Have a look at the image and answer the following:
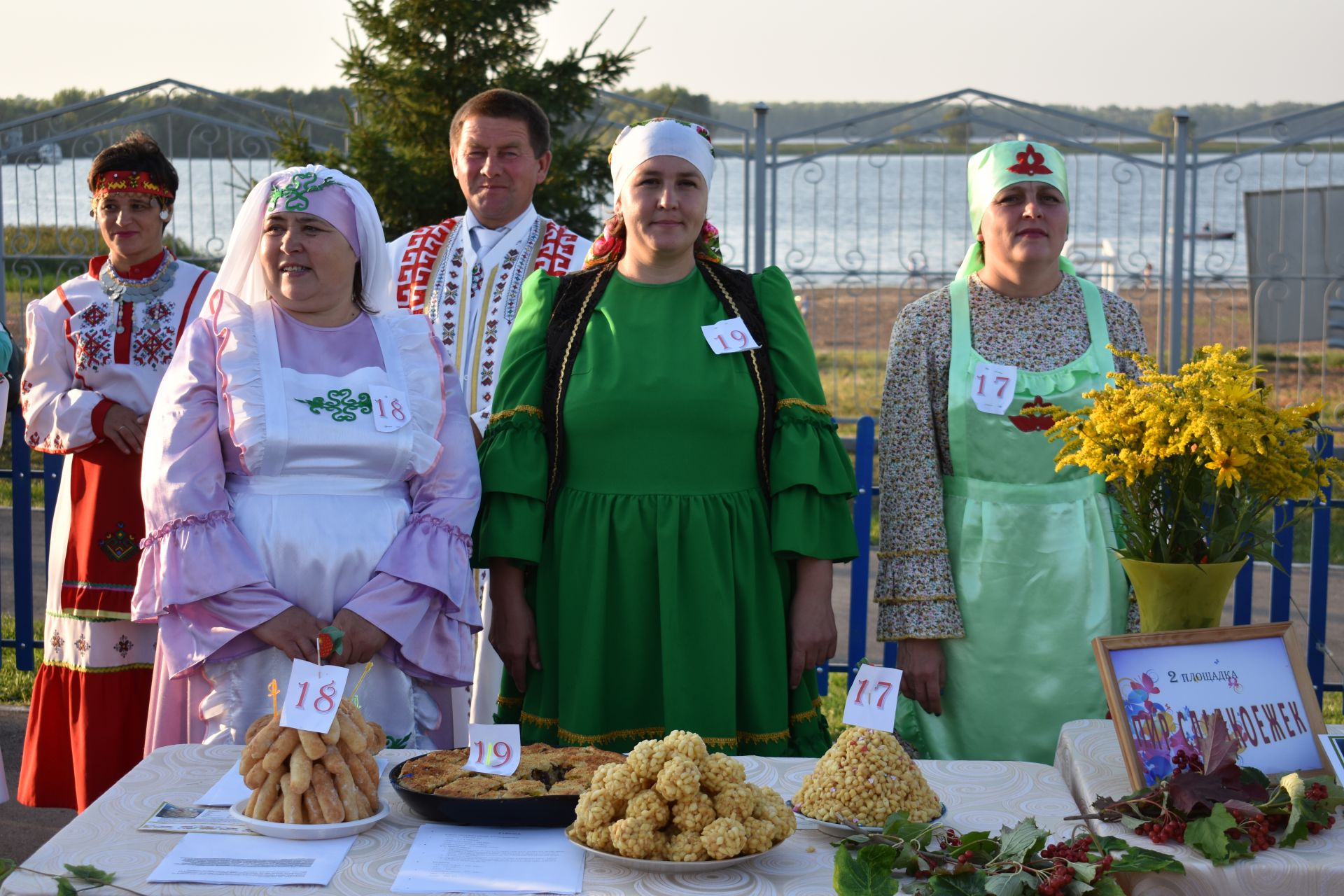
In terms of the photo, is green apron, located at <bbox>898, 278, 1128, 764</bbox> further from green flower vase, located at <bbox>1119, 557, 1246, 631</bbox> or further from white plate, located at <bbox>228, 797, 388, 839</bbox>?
white plate, located at <bbox>228, 797, 388, 839</bbox>

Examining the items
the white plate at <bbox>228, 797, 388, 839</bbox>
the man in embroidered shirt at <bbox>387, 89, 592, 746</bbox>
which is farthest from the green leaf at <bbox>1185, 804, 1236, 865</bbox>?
the man in embroidered shirt at <bbox>387, 89, 592, 746</bbox>

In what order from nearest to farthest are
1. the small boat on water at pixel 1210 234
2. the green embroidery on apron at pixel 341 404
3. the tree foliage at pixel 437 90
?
the green embroidery on apron at pixel 341 404 → the tree foliage at pixel 437 90 → the small boat on water at pixel 1210 234

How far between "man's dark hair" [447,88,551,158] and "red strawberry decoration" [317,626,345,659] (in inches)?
79.7

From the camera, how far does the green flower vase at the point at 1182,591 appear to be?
2.34 meters

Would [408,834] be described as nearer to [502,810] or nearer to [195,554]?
[502,810]

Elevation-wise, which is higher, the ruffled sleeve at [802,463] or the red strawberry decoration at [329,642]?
the ruffled sleeve at [802,463]

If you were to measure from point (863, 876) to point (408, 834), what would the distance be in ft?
2.34

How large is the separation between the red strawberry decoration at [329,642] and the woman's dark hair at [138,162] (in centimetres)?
194

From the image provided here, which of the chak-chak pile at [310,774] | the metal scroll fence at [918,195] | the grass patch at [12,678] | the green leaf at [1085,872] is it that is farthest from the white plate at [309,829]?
the metal scroll fence at [918,195]

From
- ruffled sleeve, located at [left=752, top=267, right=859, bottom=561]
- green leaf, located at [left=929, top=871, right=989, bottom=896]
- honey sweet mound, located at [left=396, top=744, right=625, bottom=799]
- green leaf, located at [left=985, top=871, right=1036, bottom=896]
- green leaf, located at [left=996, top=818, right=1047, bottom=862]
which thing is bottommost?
green leaf, located at [left=929, top=871, right=989, bottom=896]

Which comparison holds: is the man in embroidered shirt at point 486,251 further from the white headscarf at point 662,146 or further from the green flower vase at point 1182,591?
the green flower vase at point 1182,591

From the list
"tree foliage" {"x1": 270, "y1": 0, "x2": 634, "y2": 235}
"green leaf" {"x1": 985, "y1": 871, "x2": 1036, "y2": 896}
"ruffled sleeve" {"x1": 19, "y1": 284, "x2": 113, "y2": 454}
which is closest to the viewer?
"green leaf" {"x1": 985, "y1": 871, "x2": 1036, "y2": 896}

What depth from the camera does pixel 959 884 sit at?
72.1 inches

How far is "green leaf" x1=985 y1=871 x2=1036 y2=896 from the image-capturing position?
1.79 metres
